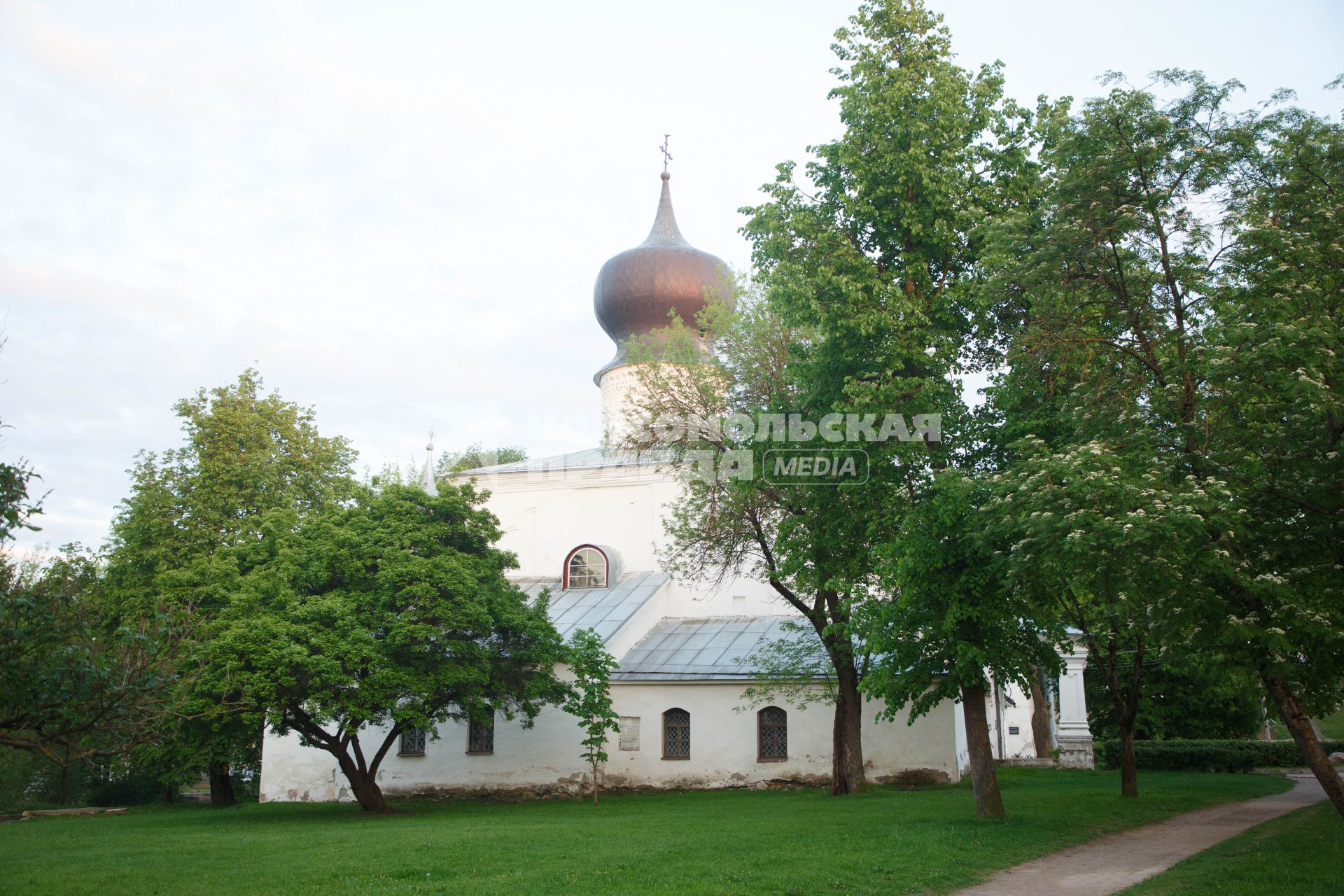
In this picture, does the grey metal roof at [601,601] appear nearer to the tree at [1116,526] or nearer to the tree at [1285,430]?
the tree at [1116,526]

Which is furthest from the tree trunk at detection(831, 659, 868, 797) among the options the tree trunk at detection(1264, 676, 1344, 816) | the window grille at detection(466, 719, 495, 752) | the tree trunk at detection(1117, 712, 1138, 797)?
the tree trunk at detection(1264, 676, 1344, 816)

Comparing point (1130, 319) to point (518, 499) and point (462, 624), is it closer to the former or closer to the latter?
point (462, 624)

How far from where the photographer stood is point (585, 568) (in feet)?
94.6

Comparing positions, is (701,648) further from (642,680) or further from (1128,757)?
(1128,757)

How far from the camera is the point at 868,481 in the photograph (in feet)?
48.2

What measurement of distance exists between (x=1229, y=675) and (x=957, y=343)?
6.06 m

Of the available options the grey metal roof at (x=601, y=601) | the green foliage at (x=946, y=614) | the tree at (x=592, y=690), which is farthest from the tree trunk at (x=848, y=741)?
the grey metal roof at (x=601, y=601)

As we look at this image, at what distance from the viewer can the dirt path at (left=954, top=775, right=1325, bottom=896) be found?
10.0m

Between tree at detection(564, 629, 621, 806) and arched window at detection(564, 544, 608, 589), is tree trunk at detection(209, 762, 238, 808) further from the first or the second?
tree at detection(564, 629, 621, 806)

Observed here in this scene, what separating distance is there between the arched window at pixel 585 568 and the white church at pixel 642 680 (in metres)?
0.04

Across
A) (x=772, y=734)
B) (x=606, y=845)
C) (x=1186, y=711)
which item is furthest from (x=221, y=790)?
(x=1186, y=711)

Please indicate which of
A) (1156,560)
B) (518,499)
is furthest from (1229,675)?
(518,499)

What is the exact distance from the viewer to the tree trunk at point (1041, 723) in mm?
31484

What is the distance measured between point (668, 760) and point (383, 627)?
304 inches
